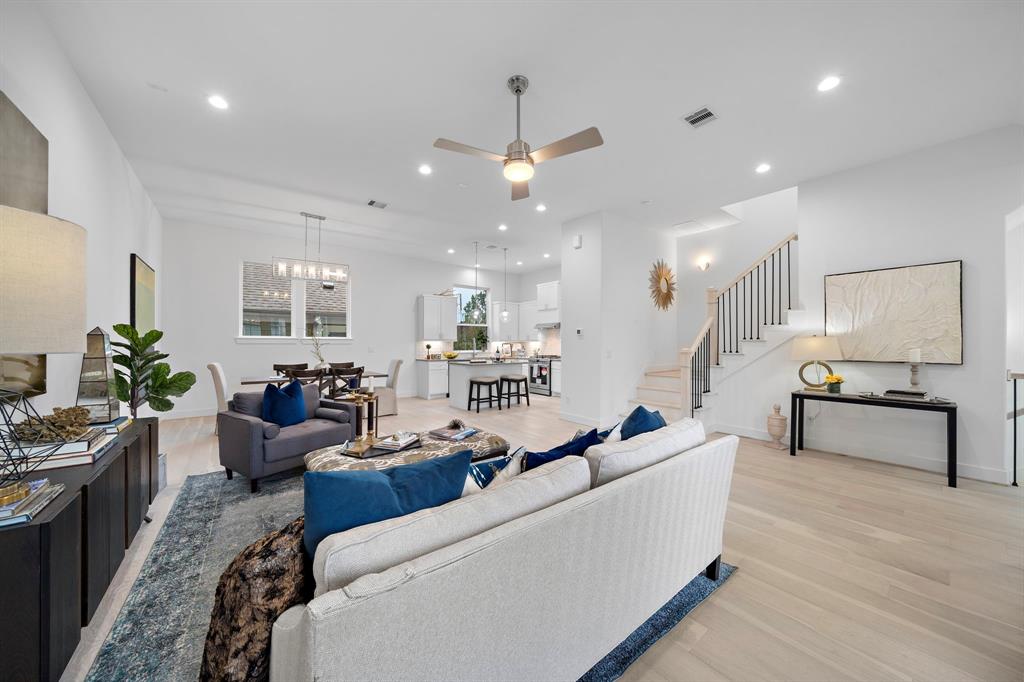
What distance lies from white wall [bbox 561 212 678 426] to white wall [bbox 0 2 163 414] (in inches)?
203

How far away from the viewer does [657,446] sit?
5.89 feet

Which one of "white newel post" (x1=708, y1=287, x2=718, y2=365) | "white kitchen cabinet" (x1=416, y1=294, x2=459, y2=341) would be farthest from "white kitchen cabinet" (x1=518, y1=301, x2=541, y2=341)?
"white newel post" (x1=708, y1=287, x2=718, y2=365)

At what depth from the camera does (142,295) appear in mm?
4504

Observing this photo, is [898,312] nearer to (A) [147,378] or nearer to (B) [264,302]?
(A) [147,378]

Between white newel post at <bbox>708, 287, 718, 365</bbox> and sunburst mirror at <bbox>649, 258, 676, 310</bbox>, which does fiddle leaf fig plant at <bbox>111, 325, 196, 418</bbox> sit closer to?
white newel post at <bbox>708, 287, 718, 365</bbox>

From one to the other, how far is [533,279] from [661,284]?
4.34 metres

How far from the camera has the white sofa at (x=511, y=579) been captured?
838 millimetres

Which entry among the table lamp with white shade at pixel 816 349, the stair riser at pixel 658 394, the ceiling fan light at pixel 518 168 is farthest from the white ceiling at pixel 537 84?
the stair riser at pixel 658 394

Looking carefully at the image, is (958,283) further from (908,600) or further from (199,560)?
(199,560)

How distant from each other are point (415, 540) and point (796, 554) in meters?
2.53

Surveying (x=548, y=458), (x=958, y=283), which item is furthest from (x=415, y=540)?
(x=958, y=283)

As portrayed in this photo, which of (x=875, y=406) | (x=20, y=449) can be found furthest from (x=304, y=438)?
(x=875, y=406)

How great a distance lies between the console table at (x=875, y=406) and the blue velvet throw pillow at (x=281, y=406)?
5.25 m

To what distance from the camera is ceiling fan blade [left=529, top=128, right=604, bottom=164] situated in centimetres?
252
